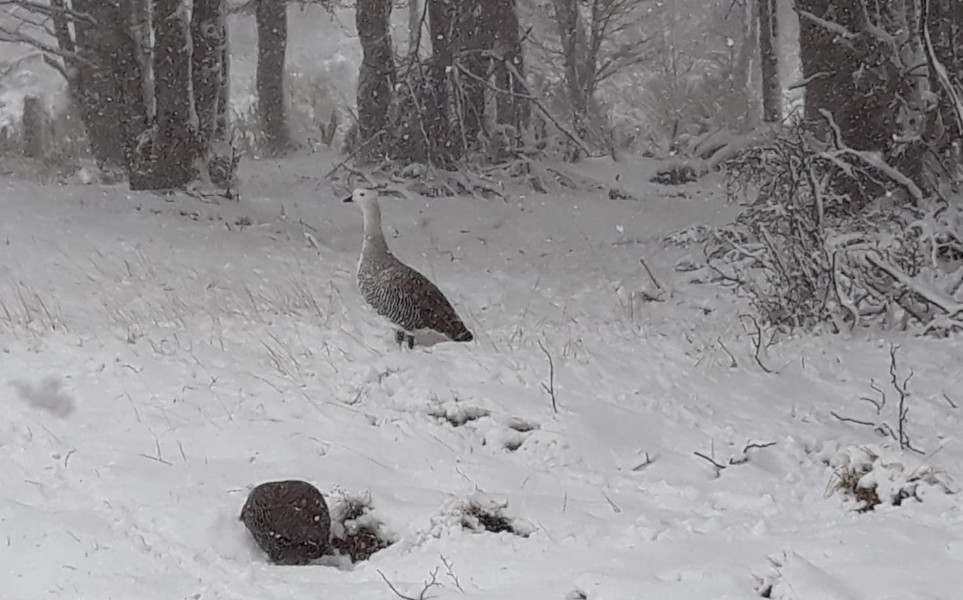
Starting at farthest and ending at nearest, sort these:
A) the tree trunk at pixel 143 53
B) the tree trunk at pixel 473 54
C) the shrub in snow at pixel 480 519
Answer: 1. the tree trunk at pixel 473 54
2. the tree trunk at pixel 143 53
3. the shrub in snow at pixel 480 519

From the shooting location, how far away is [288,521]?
4.58 meters

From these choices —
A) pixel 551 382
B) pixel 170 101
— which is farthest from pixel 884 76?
pixel 170 101

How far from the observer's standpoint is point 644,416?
5910mm

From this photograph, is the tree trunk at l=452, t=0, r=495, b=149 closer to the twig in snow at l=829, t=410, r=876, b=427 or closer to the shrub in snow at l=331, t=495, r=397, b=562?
the twig in snow at l=829, t=410, r=876, b=427

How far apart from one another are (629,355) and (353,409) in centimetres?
191

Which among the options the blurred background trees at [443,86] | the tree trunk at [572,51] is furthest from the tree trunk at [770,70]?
the tree trunk at [572,51]

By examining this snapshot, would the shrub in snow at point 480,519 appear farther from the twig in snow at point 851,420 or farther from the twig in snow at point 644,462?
the twig in snow at point 851,420

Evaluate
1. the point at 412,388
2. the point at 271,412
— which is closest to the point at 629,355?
the point at 412,388

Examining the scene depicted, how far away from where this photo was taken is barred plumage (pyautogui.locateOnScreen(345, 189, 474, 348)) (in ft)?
22.0

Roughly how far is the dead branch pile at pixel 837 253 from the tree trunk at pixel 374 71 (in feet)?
22.3

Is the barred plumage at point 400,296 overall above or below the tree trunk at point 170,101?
below

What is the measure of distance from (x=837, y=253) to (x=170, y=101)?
7.56 meters

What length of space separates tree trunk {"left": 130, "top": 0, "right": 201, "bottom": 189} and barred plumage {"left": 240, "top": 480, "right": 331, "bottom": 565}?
7.70m

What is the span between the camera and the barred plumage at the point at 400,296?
22.0ft
